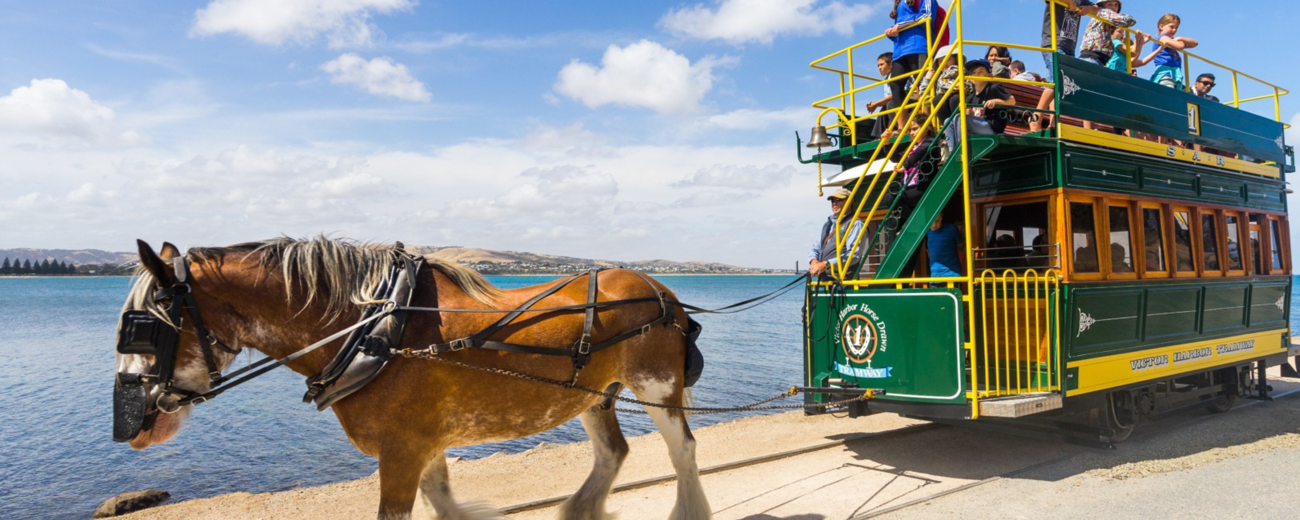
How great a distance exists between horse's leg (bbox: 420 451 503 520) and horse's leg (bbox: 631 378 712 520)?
3.88 ft

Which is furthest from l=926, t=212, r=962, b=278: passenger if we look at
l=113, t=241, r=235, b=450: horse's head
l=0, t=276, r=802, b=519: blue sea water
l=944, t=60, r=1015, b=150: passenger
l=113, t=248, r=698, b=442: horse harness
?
l=113, t=241, r=235, b=450: horse's head

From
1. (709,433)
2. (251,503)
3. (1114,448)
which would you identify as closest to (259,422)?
(251,503)

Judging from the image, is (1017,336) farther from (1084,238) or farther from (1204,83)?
(1204,83)

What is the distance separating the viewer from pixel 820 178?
25.7 ft

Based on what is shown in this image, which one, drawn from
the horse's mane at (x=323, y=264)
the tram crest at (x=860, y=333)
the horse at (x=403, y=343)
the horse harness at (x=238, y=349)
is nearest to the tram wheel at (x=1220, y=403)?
the tram crest at (x=860, y=333)

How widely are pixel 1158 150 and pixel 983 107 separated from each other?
7.88ft

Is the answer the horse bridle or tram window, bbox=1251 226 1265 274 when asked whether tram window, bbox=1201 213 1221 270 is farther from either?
the horse bridle

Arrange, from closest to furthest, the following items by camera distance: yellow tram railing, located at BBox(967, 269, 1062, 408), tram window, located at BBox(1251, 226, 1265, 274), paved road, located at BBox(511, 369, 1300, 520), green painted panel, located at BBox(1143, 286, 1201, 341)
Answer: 1. paved road, located at BBox(511, 369, 1300, 520)
2. yellow tram railing, located at BBox(967, 269, 1062, 408)
3. green painted panel, located at BBox(1143, 286, 1201, 341)
4. tram window, located at BBox(1251, 226, 1265, 274)

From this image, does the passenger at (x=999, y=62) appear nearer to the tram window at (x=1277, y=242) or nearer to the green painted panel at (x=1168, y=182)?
the green painted panel at (x=1168, y=182)

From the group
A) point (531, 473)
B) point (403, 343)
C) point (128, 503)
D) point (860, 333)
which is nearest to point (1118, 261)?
point (860, 333)

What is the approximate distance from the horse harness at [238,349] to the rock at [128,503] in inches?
201

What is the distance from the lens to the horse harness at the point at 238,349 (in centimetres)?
333

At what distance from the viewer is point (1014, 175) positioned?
21.6 ft

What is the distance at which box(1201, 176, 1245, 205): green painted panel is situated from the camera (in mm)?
7855
